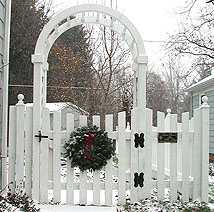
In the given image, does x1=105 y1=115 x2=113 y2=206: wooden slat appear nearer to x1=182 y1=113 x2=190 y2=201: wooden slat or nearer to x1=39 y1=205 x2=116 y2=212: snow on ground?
x1=39 y1=205 x2=116 y2=212: snow on ground

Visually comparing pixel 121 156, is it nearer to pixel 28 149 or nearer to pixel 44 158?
pixel 44 158

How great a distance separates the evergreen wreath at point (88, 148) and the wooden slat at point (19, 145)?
Answer: 24.1 inches

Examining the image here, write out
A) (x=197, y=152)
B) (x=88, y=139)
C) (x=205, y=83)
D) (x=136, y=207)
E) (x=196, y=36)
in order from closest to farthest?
(x=136, y=207)
(x=88, y=139)
(x=197, y=152)
(x=196, y=36)
(x=205, y=83)

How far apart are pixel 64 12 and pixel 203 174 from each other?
2998 millimetres

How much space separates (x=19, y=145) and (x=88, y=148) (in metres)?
0.96

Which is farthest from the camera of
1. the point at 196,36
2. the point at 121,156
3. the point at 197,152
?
the point at 196,36

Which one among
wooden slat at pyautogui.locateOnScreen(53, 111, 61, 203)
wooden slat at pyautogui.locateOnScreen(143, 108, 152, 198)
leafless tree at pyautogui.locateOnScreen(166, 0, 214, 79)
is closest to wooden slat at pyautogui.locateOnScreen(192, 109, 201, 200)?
wooden slat at pyautogui.locateOnScreen(143, 108, 152, 198)

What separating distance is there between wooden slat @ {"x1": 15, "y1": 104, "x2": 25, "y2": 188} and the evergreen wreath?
2.01 feet

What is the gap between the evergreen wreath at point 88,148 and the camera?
4.23 meters

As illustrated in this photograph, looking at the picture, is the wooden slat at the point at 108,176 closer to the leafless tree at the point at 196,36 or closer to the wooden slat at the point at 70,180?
the wooden slat at the point at 70,180

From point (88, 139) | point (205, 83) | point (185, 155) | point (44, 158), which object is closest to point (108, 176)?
point (88, 139)

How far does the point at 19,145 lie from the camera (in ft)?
14.3

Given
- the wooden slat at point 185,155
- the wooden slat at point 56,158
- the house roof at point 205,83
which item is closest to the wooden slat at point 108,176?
the wooden slat at point 56,158

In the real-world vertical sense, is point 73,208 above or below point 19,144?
below
